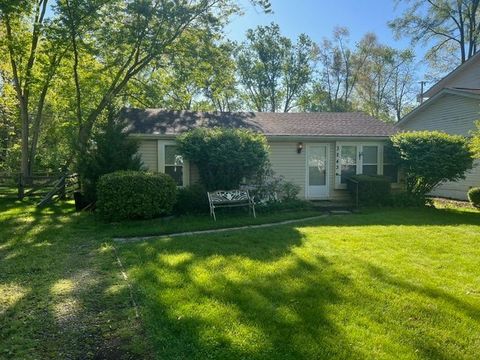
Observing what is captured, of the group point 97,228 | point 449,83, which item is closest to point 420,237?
point 97,228

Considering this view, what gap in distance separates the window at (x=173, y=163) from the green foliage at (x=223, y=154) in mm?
1159

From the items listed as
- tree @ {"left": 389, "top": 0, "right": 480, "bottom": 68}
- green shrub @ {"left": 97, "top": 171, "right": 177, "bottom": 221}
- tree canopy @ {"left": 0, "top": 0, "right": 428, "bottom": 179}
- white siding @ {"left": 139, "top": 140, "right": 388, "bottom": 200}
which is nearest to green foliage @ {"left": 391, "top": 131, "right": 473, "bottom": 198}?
white siding @ {"left": 139, "top": 140, "right": 388, "bottom": 200}

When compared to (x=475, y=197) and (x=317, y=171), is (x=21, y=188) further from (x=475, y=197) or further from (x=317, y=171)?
(x=475, y=197)

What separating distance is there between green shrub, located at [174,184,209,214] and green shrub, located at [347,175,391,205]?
5273 millimetres

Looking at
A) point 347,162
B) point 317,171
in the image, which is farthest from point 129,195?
point 347,162

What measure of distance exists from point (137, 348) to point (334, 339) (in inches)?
70.4

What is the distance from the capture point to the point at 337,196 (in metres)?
13.7

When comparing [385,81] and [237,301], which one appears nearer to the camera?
[237,301]

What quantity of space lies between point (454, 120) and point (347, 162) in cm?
561

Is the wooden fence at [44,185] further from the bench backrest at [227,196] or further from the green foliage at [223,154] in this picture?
the bench backrest at [227,196]

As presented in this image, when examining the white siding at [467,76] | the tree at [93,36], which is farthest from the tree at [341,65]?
the tree at [93,36]

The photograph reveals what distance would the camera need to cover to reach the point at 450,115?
1569cm

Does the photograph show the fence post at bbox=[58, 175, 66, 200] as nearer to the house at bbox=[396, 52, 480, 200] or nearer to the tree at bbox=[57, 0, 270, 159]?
the tree at bbox=[57, 0, 270, 159]

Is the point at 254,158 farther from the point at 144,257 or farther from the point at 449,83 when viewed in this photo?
the point at 449,83
